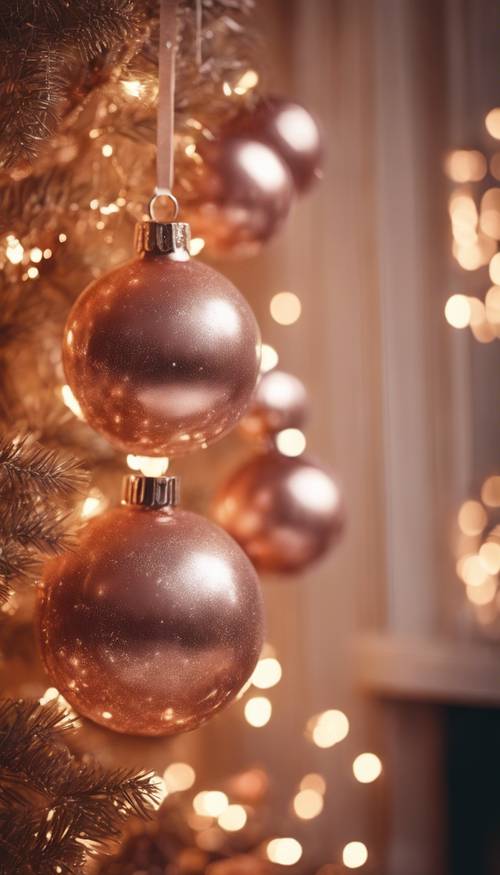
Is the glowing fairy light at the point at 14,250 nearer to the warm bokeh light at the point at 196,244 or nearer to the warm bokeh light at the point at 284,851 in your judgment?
the warm bokeh light at the point at 196,244

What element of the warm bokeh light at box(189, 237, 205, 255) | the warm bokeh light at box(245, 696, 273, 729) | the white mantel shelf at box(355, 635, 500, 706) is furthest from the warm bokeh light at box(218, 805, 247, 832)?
the warm bokeh light at box(189, 237, 205, 255)

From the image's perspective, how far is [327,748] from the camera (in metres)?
1.26

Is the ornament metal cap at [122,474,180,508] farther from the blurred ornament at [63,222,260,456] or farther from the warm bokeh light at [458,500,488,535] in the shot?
the warm bokeh light at [458,500,488,535]

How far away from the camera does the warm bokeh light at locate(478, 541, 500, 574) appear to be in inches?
46.2

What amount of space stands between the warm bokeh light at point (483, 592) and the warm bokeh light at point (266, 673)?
1.02 ft

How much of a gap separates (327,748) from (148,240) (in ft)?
3.26

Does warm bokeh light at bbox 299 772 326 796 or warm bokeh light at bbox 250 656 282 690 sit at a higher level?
warm bokeh light at bbox 250 656 282 690

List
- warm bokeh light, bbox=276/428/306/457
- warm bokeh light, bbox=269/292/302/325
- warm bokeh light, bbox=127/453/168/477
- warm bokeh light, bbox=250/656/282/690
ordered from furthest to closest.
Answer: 1. warm bokeh light, bbox=269/292/302/325
2. warm bokeh light, bbox=250/656/282/690
3. warm bokeh light, bbox=276/428/306/457
4. warm bokeh light, bbox=127/453/168/477

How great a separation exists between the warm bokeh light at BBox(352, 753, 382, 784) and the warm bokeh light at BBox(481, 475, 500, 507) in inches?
17.0

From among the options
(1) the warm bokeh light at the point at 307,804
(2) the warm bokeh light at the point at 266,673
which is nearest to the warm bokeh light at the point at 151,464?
(2) the warm bokeh light at the point at 266,673

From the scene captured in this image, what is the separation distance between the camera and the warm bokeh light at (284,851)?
108 cm

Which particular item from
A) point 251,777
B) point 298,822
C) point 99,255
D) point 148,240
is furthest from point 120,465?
point 298,822

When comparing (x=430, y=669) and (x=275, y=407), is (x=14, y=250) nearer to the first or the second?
(x=275, y=407)

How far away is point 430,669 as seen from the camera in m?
1.20
